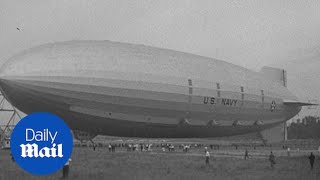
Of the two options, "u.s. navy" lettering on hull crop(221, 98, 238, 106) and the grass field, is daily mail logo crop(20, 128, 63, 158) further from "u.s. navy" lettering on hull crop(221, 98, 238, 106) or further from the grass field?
"u.s. navy" lettering on hull crop(221, 98, 238, 106)

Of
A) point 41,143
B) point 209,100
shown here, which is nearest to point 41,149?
point 41,143

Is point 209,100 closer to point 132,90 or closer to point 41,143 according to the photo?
point 132,90

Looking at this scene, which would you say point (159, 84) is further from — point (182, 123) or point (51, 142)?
point (51, 142)

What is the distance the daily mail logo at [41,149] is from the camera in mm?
5023

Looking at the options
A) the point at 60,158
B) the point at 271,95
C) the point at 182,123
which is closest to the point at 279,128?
the point at 271,95

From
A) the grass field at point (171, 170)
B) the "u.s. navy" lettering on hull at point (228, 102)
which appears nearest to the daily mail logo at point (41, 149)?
the grass field at point (171, 170)

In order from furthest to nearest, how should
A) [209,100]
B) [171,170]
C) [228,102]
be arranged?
[228,102]
[209,100]
[171,170]

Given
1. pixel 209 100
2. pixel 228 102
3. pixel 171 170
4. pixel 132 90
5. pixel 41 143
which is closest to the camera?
pixel 41 143

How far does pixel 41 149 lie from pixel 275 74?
1804 inches

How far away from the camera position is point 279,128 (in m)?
47.3

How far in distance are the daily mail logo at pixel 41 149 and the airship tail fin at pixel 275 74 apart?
4351cm

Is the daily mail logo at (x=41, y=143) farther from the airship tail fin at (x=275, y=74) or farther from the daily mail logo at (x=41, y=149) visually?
the airship tail fin at (x=275, y=74)

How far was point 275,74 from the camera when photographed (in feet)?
158

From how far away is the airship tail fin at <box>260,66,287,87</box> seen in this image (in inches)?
1870
